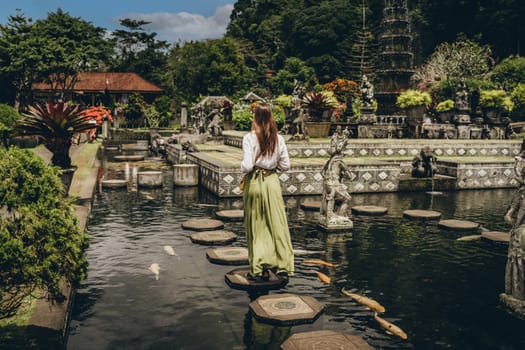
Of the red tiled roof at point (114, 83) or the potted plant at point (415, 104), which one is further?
the red tiled roof at point (114, 83)

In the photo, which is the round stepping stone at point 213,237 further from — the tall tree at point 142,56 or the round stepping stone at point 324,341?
the tall tree at point 142,56

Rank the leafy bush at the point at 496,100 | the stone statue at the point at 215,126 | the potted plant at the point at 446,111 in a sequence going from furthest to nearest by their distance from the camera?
the potted plant at the point at 446,111, the leafy bush at the point at 496,100, the stone statue at the point at 215,126

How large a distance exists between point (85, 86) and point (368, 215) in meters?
46.6

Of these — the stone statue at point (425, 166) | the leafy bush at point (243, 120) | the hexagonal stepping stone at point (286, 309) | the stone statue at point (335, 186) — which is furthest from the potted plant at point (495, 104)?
the hexagonal stepping stone at point (286, 309)

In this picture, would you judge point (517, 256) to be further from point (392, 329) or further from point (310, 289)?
point (310, 289)

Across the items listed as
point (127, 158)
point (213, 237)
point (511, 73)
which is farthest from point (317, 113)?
point (511, 73)

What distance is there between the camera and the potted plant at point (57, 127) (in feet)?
30.8

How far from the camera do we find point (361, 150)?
1816 cm

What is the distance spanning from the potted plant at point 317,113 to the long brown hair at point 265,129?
15.9 m

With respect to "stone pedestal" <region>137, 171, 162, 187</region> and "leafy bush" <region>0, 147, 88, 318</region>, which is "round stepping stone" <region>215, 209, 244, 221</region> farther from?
"leafy bush" <region>0, 147, 88, 318</region>

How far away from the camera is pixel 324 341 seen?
4316mm

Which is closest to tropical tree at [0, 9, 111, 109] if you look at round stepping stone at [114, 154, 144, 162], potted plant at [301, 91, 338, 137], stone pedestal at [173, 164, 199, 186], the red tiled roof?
the red tiled roof

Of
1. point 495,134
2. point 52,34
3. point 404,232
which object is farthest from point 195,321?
point 52,34

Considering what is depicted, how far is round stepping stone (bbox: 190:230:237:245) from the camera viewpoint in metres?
7.91
